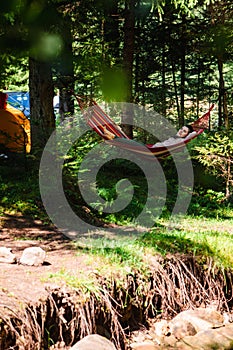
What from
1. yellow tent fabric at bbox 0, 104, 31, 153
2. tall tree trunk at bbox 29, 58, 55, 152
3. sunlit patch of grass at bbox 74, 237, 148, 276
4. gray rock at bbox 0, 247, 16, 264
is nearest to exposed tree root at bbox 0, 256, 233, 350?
sunlit patch of grass at bbox 74, 237, 148, 276

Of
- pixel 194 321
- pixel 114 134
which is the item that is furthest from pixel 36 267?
pixel 114 134

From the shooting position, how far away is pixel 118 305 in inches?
133

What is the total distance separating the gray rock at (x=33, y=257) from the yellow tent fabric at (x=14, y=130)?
7.74 ft

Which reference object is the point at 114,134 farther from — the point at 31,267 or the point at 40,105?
the point at 31,267

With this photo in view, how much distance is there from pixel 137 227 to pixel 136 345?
1558 mm

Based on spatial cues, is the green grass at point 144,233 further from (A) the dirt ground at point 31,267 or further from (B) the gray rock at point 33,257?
(B) the gray rock at point 33,257

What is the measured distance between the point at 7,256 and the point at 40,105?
8.22 ft

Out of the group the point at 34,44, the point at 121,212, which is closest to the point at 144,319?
the point at 121,212

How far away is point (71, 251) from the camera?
155 inches

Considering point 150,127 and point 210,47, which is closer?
point 210,47

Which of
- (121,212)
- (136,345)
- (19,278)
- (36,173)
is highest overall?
(36,173)

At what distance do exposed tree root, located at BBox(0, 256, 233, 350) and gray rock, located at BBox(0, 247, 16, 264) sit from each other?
0.60m

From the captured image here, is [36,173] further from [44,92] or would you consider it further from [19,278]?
[19,278]

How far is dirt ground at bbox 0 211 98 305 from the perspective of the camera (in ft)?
9.99
